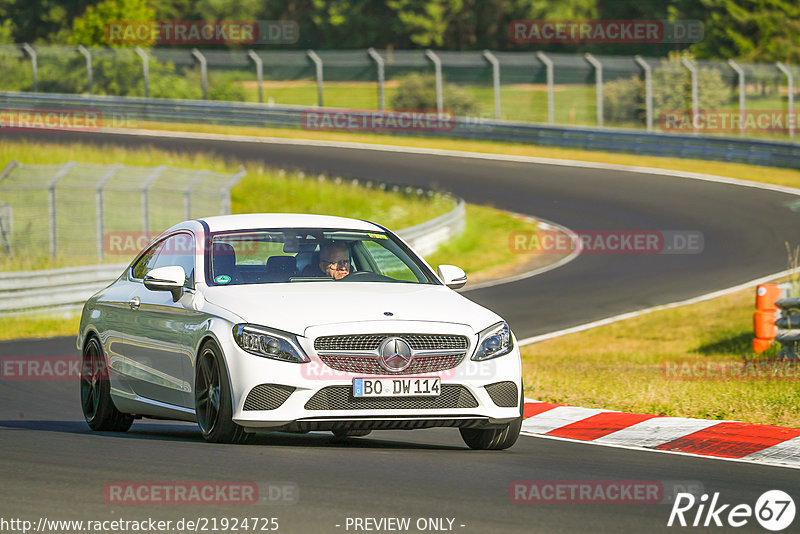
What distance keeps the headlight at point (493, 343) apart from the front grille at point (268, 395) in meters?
1.21

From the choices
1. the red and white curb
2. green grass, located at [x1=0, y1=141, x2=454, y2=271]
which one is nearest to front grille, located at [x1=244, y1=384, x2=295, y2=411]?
the red and white curb

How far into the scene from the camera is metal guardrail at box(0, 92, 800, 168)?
124 feet

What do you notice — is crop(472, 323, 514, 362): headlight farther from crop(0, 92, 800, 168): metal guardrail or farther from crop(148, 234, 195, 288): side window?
crop(0, 92, 800, 168): metal guardrail

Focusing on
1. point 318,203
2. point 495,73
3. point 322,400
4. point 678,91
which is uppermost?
point 322,400

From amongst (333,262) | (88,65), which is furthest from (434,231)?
(88,65)

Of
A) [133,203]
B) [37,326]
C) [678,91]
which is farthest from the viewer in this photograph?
[678,91]

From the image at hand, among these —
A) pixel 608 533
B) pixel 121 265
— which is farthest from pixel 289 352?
pixel 121 265

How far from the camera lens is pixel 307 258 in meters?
9.50

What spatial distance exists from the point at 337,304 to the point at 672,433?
9.48 ft

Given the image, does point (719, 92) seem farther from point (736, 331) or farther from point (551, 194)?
point (736, 331)

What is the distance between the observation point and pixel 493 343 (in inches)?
341

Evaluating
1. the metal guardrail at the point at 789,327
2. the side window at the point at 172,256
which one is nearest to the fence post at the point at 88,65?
the metal guardrail at the point at 789,327

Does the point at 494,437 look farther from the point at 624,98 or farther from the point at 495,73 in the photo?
the point at 624,98

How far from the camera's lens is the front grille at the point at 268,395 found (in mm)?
8180
